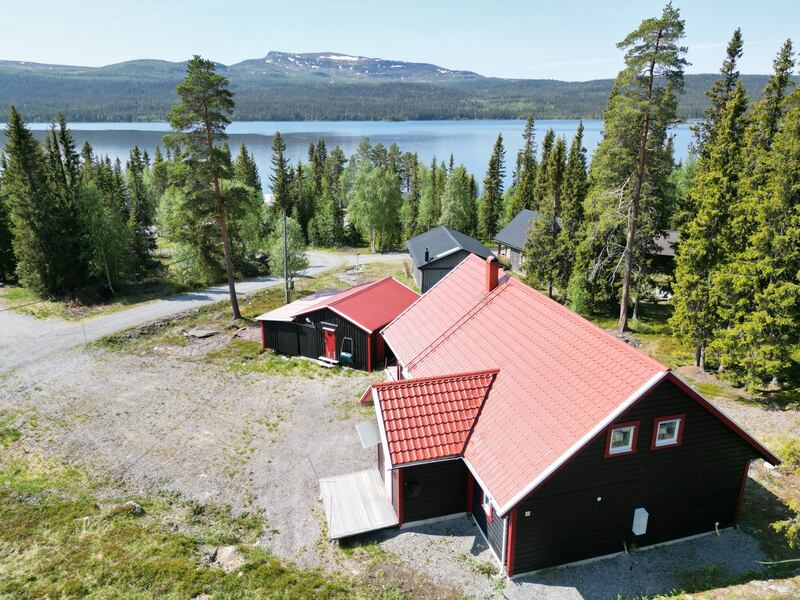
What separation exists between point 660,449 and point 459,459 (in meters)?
5.21

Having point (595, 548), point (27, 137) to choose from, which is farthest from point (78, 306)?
point (595, 548)

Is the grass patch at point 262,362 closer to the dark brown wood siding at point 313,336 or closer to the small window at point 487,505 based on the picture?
the dark brown wood siding at point 313,336

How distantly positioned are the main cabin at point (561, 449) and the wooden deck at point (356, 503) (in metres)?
0.38

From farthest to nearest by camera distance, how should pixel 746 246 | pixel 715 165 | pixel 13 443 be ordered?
pixel 715 165
pixel 746 246
pixel 13 443

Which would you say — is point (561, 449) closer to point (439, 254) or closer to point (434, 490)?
point (434, 490)

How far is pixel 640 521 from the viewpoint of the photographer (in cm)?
1341

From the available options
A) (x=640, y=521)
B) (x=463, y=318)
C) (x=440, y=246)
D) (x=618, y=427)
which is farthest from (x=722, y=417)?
(x=440, y=246)

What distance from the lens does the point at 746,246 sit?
22328mm

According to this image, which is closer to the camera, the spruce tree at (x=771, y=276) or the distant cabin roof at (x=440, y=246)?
the spruce tree at (x=771, y=276)

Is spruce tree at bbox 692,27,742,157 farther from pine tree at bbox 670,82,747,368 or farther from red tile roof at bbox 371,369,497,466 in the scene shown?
red tile roof at bbox 371,369,497,466

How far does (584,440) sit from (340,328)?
667 inches

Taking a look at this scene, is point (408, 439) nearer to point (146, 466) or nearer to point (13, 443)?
point (146, 466)

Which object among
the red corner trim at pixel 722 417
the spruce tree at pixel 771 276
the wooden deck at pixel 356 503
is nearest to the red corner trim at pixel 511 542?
the wooden deck at pixel 356 503

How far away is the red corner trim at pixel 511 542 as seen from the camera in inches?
492
